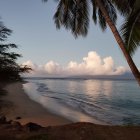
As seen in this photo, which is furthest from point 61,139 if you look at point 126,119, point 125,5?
point 126,119

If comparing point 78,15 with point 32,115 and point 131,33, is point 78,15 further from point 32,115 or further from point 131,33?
point 32,115

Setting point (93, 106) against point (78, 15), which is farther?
point (93, 106)

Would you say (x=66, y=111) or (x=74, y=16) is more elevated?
(x=74, y=16)

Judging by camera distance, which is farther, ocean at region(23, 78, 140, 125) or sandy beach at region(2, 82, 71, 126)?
ocean at region(23, 78, 140, 125)

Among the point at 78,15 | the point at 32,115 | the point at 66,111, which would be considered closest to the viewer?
the point at 78,15

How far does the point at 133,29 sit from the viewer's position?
8766mm

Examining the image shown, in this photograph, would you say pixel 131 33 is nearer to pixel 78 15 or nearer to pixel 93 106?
pixel 78 15

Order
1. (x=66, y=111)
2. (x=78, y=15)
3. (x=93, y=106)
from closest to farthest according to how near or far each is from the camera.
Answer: (x=78, y=15)
(x=66, y=111)
(x=93, y=106)

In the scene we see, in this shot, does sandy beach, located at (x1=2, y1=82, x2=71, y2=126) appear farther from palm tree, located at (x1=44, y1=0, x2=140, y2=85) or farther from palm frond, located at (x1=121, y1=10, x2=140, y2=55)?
palm frond, located at (x1=121, y1=10, x2=140, y2=55)

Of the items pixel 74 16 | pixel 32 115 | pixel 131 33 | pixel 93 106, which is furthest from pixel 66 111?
pixel 131 33

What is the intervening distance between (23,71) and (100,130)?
8078 mm

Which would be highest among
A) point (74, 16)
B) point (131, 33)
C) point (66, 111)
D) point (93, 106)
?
point (74, 16)

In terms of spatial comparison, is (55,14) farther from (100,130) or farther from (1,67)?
(100,130)

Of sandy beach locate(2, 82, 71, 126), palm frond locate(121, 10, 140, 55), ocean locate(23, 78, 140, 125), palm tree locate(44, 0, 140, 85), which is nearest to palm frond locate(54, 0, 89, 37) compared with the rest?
palm tree locate(44, 0, 140, 85)
